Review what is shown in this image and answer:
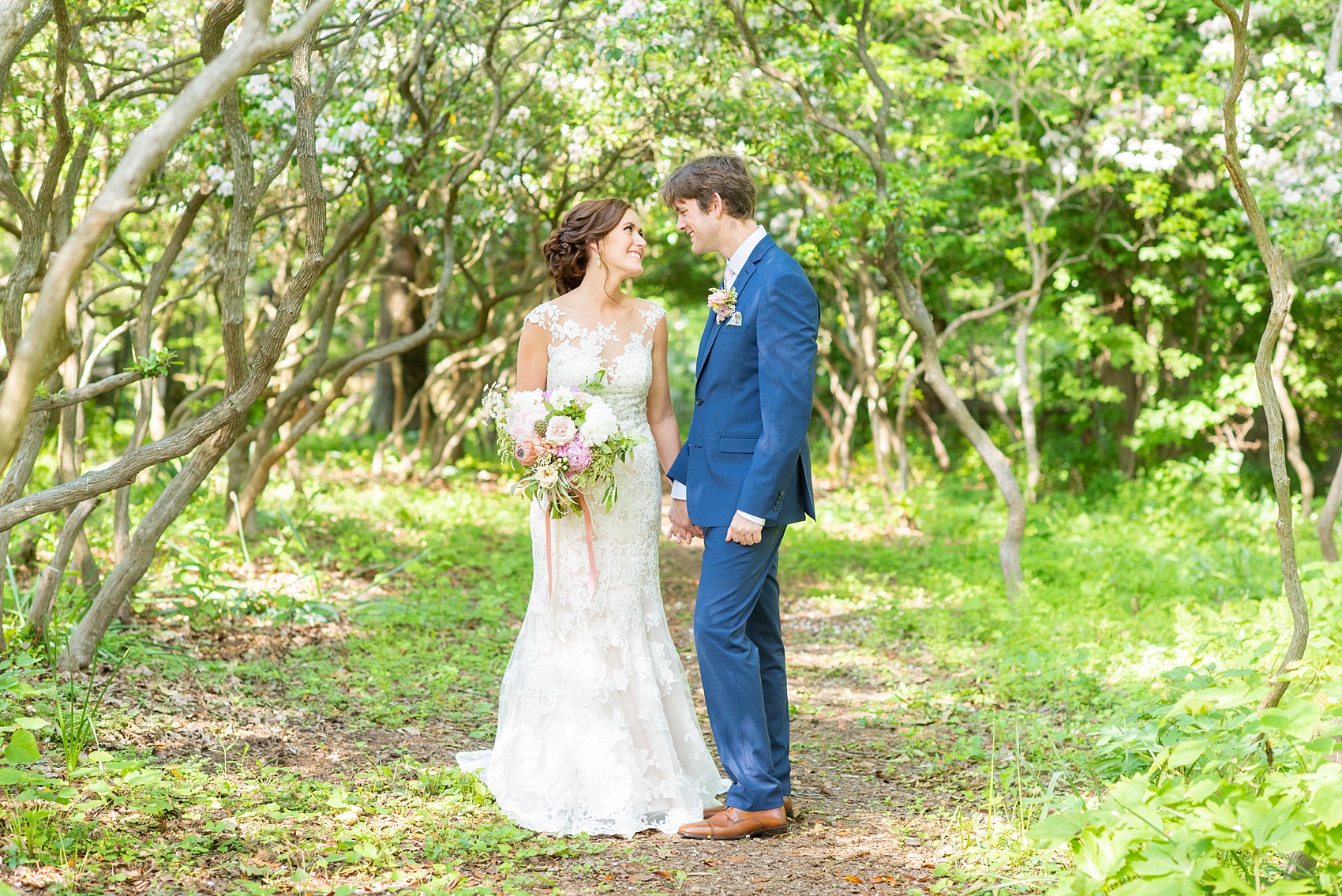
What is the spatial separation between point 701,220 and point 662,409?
0.84 m

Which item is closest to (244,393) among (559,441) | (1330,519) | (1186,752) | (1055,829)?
(559,441)

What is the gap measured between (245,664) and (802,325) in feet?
10.7

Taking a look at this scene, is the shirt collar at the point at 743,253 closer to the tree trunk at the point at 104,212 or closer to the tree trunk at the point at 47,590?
the tree trunk at the point at 104,212

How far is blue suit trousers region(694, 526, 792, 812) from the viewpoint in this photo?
3.59 m

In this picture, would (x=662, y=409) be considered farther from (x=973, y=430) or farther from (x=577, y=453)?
(x=973, y=430)

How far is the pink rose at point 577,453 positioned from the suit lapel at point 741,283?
0.47 metres

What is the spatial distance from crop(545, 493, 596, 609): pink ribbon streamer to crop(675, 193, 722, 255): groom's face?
3.28ft

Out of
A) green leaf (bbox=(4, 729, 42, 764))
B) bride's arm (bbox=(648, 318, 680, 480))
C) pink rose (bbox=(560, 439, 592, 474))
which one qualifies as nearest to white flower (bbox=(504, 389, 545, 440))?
pink rose (bbox=(560, 439, 592, 474))

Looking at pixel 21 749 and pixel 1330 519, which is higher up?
pixel 1330 519

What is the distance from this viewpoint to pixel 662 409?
427 cm

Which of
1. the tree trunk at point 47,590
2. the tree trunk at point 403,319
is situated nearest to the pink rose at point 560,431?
the tree trunk at point 47,590

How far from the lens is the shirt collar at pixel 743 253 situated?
147 inches

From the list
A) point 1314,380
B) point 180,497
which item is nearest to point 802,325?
point 180,497

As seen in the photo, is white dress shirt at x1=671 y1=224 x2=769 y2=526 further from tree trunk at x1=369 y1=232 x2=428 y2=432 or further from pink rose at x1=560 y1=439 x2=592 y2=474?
tree trunk at x1=369 y1=232 x2=428 y2=432
